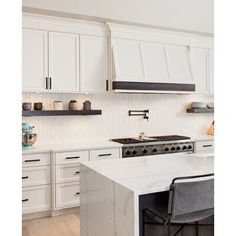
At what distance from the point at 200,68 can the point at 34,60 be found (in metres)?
3.01

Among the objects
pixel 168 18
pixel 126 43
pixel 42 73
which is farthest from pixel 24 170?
pixel 168 18

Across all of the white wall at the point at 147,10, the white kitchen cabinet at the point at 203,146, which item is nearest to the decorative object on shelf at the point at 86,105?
the white wall at the point at 147,10

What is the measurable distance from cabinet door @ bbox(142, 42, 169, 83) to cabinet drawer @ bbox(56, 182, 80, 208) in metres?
2.02

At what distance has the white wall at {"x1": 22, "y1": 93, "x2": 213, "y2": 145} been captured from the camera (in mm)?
4188

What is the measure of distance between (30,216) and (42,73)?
191 centimetres

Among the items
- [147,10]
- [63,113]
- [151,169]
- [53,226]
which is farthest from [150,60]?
[53,226]

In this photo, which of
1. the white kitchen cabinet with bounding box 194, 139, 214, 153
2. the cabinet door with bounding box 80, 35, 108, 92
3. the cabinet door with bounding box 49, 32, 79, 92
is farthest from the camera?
the white kitchen cabinet with bounding box 194, 139, 214, 153

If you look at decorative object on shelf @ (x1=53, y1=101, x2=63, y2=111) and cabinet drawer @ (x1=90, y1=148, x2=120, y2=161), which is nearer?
cabinet drawer @ (x1=90, y1=148, x2=120, y2=161)

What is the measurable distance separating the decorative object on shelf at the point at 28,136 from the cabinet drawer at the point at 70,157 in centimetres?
43

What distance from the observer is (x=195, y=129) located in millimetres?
5492

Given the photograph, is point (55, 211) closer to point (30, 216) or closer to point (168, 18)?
point (30, 216)

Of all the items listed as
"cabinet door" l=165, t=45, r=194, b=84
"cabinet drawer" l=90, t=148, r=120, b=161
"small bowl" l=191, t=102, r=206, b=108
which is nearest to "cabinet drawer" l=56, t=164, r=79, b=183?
"cabinet drawer" l=90, t=148, r=120, b=161

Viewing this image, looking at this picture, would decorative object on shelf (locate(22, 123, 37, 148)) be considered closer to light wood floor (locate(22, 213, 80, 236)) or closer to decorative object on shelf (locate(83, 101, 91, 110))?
decorative object on shelf (locate(83, 101, 91, 110))

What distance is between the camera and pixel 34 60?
3801mm
